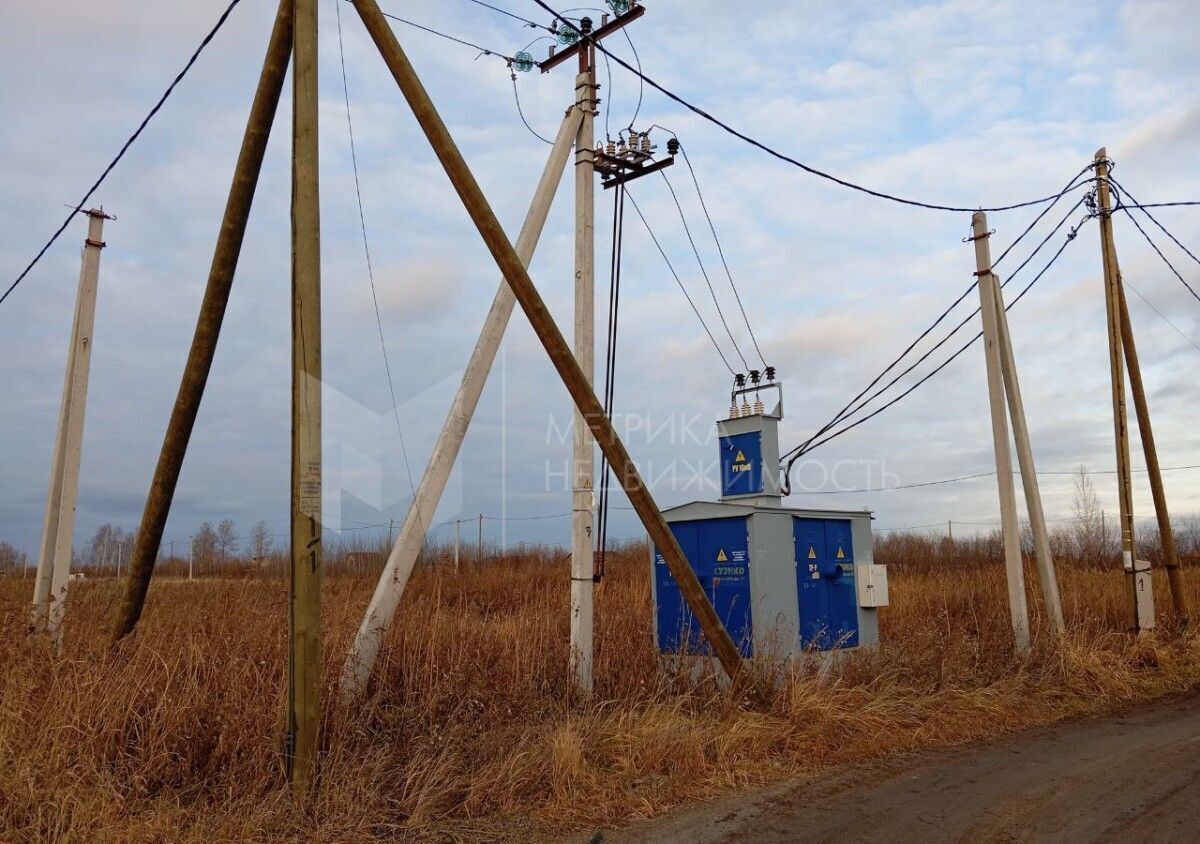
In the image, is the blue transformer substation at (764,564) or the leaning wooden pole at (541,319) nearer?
the leaning wooden pole at (541,319)

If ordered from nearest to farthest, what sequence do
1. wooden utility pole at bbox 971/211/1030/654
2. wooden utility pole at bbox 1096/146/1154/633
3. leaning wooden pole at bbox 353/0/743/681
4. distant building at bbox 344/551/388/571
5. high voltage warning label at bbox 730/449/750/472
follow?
leaning wooden pole at bbox 353/0/743/681 → high voltage warning label at bbox 730/449/750/472 → wooden utility pole at bbox 971/211/1030/654 → wooden utility pole at bbox 1096/146/1154/633 → distant building at bbox 344/551/388/571

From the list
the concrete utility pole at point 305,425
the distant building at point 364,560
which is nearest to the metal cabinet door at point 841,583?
the concrete utility pole at point 305,425

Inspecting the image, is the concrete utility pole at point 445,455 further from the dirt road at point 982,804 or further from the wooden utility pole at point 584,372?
the dirt road at point 982,804

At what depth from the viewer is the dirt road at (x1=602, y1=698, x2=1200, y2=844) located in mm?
5023

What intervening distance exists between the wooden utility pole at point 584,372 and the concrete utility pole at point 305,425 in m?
2.95

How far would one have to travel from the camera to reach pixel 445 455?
7715 mm

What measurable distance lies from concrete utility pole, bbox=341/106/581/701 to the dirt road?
2.82 metres

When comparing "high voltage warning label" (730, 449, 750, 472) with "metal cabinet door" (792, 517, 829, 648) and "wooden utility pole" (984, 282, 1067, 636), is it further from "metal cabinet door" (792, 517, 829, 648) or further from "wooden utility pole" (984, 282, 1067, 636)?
"wooden utility pole" (984, 282, 1067, 636)

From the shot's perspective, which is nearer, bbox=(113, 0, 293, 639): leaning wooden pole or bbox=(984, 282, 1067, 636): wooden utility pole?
bbox=(113, 0, 293, 639): leaning wooden pole

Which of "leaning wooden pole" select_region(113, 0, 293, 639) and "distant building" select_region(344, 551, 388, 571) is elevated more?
"leaning wooden pole" select_region(113, 0, 293, 639)

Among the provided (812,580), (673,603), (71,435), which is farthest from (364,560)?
(812,580)

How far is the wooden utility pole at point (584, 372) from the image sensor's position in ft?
26.2

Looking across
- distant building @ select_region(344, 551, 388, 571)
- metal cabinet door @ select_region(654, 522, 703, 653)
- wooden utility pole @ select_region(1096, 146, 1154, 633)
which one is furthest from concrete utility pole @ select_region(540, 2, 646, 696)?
distant building @ select_region(344, 551, 388, 571)

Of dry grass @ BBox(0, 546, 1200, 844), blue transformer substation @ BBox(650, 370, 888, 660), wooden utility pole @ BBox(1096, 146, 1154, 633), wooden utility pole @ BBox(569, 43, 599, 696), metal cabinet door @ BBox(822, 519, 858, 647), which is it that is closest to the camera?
dry grass @ BBox(0, 546, 1200, 844)
